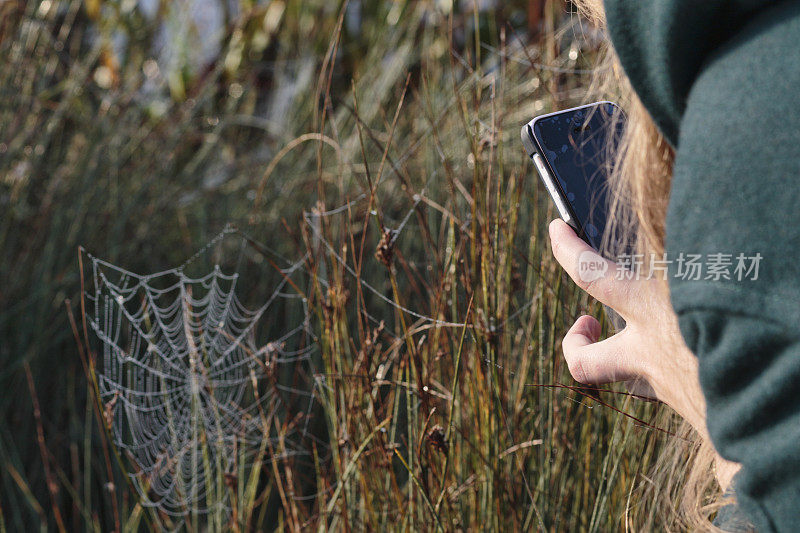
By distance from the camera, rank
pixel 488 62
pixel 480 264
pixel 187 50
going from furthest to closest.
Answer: pixel 187 50
pixel 488 62
pixel 480 264

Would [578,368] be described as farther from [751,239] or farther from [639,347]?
[751,239]

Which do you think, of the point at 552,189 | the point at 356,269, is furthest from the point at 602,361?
the point at 356,269

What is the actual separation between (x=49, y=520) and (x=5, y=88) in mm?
954

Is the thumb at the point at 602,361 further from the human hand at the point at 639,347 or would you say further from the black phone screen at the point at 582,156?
the black phone screen at the point at 582,156

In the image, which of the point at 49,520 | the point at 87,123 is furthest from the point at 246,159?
the point at 49,520

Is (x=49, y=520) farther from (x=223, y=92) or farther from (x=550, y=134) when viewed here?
(x=223, y=92)

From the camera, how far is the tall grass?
36.4 inches

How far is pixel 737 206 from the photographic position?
0.37 m

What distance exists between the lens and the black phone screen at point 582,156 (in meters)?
0.62

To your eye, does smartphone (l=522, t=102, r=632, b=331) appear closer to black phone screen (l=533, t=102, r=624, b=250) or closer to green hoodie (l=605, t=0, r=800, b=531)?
black phone screen (l=533, t=102, r=624, b=250)

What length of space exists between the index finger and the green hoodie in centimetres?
10

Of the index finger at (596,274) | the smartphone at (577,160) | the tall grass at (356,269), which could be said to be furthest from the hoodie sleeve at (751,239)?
the tall grass at (356,269)

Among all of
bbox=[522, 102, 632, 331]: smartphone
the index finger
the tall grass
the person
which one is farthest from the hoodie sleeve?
the tall grass

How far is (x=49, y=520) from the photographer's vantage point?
1514mm
